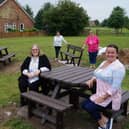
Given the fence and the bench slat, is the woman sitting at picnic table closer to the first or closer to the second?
the bench slat

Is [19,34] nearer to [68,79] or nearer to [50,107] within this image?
[68,79]

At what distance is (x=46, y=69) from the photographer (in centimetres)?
699

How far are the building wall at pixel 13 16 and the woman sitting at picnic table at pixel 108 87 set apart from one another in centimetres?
5093

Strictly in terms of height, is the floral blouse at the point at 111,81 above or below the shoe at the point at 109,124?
above

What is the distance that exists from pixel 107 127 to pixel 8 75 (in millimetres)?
6390

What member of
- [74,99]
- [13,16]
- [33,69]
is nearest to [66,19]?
[13,16]

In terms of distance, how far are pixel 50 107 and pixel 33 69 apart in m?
1.71

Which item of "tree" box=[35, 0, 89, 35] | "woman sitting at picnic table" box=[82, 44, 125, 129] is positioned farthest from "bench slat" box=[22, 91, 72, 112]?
"tree" box=[35, 0, 89, 35]

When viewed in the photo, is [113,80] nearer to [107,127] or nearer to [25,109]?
[107,127]

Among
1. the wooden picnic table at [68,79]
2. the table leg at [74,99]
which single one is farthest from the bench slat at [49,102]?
the table leg at [74,99]

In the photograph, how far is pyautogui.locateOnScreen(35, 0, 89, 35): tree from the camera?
49.7 m

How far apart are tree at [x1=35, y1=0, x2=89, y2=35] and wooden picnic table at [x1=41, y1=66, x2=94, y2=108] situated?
4282cm

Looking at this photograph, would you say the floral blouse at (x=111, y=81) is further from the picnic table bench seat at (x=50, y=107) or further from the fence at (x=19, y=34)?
the fence at (x=19, y=34)

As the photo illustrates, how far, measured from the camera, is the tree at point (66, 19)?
163 ft
